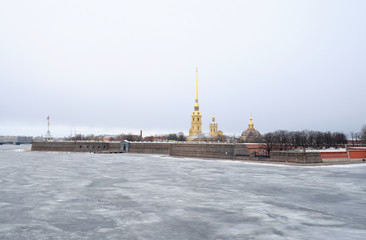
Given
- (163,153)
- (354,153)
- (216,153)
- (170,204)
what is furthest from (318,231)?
(163,153)

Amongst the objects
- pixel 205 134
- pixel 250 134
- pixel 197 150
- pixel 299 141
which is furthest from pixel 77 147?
pixel 250 134

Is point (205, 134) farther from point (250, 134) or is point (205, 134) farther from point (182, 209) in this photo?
point (182, 209)

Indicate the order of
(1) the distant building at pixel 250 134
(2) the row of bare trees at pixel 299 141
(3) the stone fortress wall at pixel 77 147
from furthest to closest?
(1) the distant building at pixel 250 134
(3) the stone fortress wall at pixel 77 147
(2) the row of bare trees at pixel 299 141

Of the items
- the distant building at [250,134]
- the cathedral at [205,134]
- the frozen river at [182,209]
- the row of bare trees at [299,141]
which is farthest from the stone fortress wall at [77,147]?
the frozen river at [182,209]

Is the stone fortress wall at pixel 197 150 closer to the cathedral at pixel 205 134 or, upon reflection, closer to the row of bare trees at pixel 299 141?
the row of bare trees at pixel 299 141

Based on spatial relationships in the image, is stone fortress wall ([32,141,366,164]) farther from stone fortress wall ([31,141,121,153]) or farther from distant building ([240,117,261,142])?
distant building ([240,117,261,142])

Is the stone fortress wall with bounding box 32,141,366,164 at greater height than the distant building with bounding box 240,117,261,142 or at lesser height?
lesser

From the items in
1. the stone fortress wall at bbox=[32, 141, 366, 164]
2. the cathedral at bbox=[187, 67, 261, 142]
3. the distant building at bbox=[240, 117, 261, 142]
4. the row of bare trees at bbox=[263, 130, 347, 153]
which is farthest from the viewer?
the cathedral at bbox=[187, 67, 261, 142]

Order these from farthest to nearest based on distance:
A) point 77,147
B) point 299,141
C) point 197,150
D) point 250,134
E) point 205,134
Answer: point 205,134 < point 250,134 < point 77,147 < point 299,141 < point 197,150

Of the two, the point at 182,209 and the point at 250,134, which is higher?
the point at 250,134

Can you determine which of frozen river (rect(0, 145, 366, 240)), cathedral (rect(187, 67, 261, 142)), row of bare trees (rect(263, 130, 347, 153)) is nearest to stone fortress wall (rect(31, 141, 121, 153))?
cathedral (rect(187, 67, 261, 142))

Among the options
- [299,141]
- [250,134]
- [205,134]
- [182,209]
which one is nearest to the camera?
[182,209]

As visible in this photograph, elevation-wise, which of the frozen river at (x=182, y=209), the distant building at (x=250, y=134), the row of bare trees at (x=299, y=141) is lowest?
the frozen river at (x=182, y=209)

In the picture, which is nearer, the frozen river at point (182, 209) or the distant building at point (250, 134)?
the frozen river at point (182, 209)
